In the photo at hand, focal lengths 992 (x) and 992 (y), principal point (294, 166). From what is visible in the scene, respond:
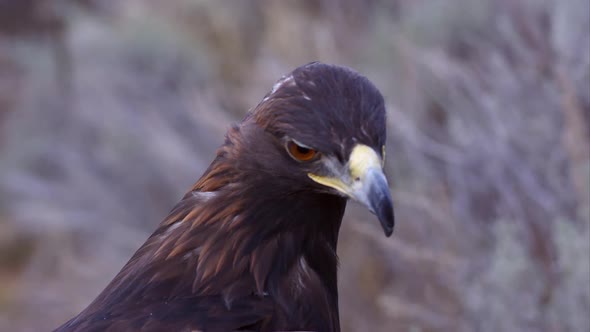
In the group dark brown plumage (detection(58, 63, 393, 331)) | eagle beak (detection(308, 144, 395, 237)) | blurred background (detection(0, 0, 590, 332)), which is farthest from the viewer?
blurred background (detection(0, 0, 590, 332))

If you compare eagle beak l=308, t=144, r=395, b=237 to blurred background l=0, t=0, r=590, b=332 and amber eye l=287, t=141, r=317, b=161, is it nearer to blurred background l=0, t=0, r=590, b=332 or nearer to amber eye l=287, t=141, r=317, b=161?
amber eye l=287, t=141, r=317, b=161

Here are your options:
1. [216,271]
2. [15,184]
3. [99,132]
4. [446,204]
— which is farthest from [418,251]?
[15,184]

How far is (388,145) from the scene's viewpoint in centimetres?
589

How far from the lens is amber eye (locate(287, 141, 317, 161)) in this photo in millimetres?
2643

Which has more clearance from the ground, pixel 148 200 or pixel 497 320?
pixel 148 200

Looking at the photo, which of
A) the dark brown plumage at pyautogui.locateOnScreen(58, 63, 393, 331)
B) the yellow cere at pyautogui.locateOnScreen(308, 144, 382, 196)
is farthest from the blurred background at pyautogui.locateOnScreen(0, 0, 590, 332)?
the yellow cere at pyautogui.locateOnScreen(308, 144, 382, 196)

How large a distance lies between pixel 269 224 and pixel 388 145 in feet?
10.3

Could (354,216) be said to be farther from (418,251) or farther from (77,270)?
(77,270)

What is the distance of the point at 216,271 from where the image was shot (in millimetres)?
2791

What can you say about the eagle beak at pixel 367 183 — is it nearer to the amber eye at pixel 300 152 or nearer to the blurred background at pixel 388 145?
the amber eye at pixel 300 152

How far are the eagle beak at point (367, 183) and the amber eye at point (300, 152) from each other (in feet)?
0.18

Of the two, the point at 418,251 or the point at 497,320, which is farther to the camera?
the point at 418,251

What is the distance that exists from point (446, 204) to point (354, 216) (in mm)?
697

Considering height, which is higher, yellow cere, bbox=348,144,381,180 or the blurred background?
the blurred background
